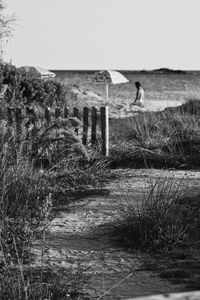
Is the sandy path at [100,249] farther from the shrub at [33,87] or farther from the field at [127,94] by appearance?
the field at [127,94]

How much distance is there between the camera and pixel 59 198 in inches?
272

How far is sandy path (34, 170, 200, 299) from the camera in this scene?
4105 mm

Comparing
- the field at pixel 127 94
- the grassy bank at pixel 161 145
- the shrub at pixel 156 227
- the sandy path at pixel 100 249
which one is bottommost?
the sandy path at pixel 100 249

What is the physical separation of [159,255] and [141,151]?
201 inches

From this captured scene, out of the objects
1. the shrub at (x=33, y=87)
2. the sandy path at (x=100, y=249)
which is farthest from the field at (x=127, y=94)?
the sandy path at (x=100, y=249)

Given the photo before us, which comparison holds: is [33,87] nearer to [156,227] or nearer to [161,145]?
[161,145]

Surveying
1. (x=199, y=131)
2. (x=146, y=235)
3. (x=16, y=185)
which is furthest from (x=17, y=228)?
(x=199, y=131)

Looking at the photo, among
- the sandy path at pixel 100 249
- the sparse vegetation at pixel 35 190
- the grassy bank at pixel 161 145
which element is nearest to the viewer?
the sparse vegetation at pixel 35 190

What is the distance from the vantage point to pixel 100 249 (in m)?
5.03

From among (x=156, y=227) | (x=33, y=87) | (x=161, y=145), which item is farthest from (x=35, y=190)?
(x=33, y=87)

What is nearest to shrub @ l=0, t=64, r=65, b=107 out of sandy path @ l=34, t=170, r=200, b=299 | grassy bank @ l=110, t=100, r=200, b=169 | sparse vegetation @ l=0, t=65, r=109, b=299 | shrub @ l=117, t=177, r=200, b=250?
grassy bank @ l=110, t=100, r=200, b=169

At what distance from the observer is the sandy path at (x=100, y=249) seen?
13.5 ft

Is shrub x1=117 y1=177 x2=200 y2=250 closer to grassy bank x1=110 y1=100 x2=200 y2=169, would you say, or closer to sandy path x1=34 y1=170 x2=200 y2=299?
sandy path x1=34 y1=170 x2=200 y2=299

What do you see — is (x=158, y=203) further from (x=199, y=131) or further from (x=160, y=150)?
(x=199, y=131)
